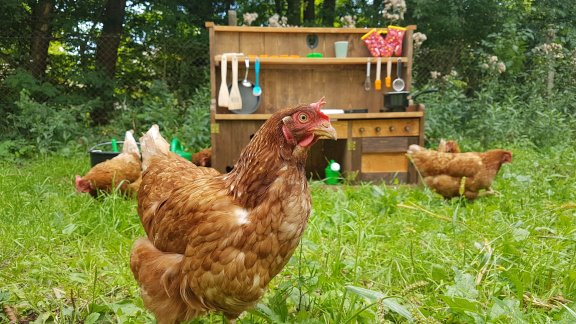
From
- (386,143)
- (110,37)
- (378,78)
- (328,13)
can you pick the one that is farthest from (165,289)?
(328,13)

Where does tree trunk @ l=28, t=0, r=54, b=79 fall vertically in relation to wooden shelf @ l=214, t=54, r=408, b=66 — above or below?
above

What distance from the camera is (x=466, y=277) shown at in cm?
185

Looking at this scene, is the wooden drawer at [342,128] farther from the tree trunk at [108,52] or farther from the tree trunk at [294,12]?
the tree trunk at [294,12]

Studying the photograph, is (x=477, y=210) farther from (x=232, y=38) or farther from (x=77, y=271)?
(x=232, y=38)

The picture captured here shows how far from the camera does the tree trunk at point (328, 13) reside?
10116 mm

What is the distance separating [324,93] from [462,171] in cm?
206

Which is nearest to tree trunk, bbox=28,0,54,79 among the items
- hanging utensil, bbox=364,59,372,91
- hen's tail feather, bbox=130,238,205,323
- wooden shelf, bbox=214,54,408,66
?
wooden shelf, bbox=214,54,408,66

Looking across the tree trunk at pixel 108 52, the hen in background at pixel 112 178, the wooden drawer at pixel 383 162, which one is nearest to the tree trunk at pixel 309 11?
the tree trunk at pixel 108 52

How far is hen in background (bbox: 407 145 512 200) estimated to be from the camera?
12.3 feet

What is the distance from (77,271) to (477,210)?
2690mm

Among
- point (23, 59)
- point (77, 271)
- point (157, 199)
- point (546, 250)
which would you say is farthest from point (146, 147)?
point (23, 59)

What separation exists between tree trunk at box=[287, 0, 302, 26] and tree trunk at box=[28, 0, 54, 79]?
4.74m

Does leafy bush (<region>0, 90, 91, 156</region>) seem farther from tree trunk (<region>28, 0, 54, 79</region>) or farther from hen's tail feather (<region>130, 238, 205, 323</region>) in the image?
hen's tail feather (<region>130, 238, 205, 323</region>)

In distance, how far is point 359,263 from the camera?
2258 mm
